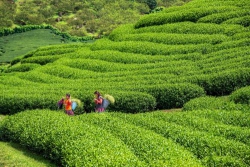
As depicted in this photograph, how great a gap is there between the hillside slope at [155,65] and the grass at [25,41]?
1976 cm

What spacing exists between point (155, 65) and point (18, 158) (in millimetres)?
19934

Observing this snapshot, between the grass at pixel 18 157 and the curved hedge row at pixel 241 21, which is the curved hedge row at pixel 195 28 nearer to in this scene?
the curved hedge row at pixel 241 21

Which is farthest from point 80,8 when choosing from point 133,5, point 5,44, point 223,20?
point 223,20

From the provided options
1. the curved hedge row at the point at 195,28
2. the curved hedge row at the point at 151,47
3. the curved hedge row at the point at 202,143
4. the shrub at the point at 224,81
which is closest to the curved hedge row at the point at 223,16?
the curved hedge row at the point at 195,28

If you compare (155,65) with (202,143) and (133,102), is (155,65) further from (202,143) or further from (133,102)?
(202,143)

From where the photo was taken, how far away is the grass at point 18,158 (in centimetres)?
1820

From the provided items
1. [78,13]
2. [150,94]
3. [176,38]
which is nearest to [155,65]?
[176,38]

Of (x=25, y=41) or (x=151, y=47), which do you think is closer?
(x=151, y=47)

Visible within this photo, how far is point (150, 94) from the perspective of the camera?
2989cm

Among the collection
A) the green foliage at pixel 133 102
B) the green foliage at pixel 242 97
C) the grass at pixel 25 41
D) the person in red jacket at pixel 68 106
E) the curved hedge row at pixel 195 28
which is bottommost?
the grass at pixel 25 41

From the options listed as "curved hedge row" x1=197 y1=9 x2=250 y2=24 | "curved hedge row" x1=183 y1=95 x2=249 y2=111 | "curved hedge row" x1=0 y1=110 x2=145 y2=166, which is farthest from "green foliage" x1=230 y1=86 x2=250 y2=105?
"curved hedge row" x1=197 y1=9 x2=250 y2=24

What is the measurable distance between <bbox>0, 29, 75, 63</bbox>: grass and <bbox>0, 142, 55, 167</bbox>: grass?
157ft

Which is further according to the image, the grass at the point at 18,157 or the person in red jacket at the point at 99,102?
the person in red jacket at the point at 99,102

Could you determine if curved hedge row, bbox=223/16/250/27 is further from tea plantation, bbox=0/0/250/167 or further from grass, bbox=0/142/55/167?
grass, bbox=0/142/55/167
